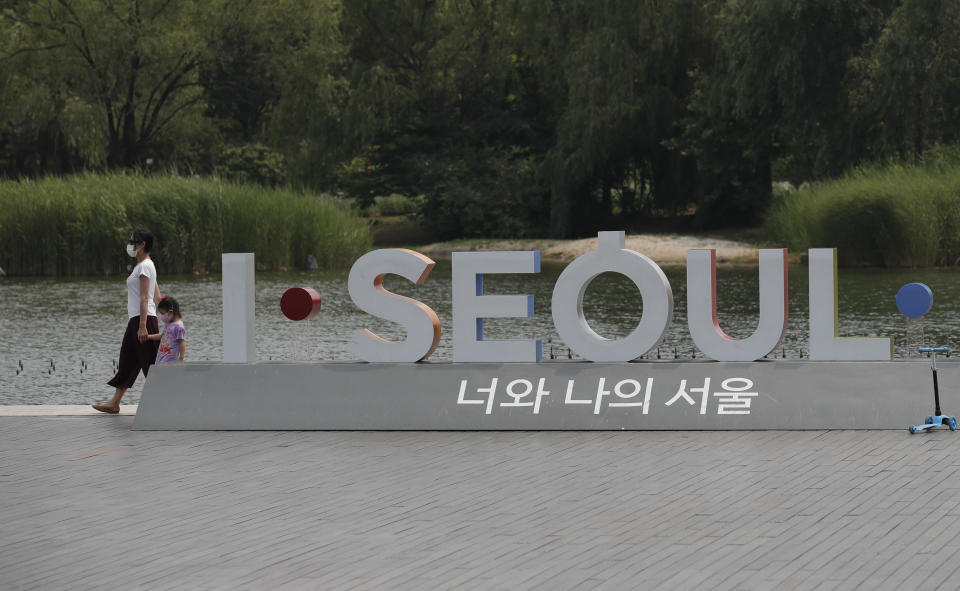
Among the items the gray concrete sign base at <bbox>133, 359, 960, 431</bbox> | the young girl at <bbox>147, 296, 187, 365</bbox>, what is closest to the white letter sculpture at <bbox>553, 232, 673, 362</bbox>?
the gray concrete sign base at <bbox>133, 359, 960, 431</bbox>

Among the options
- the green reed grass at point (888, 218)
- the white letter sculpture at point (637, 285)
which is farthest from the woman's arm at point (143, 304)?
the green reed grass at point (888, 218)

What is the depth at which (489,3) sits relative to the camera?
55906mm

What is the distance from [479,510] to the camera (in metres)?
7.18

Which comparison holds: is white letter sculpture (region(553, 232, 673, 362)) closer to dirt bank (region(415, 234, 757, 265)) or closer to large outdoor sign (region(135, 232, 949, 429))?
large outdoor sign (region(135, 232, 949, 429))

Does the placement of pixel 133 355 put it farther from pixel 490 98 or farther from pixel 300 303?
pixel 490 98

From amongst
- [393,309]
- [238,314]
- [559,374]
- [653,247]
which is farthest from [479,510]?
[653,247]

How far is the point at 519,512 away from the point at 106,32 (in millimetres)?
45982

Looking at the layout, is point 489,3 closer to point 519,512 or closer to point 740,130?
point 740,130

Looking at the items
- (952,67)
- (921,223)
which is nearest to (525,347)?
(921,223)

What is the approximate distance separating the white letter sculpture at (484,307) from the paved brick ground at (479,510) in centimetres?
79

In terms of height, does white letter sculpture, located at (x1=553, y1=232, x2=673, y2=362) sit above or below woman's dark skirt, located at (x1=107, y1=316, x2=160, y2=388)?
above

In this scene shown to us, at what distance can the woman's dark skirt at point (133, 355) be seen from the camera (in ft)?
36.0

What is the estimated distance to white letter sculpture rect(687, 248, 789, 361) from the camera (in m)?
9.96

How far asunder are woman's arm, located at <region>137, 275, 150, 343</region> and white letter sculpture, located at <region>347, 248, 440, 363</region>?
1.76 metres
